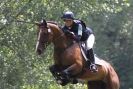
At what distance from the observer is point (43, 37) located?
1030 centimetres

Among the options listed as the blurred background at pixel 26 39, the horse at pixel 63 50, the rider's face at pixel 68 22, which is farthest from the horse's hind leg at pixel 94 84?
the blurred background at pixel 26 39

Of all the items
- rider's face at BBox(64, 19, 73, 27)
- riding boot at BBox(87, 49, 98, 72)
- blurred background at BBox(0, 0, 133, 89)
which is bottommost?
blurred background at BBox(0, 0, 133, 89)

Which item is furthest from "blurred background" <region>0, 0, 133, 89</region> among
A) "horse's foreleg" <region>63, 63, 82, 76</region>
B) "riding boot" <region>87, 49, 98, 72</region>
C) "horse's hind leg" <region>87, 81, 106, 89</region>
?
"horse's foreleg" <region>63, 63, 82, 76</region>

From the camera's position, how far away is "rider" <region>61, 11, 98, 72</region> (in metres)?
10.9

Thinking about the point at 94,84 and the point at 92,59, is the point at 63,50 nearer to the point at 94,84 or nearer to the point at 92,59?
the point at 92,59

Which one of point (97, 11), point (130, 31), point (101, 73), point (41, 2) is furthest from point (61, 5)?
point (130, 31)

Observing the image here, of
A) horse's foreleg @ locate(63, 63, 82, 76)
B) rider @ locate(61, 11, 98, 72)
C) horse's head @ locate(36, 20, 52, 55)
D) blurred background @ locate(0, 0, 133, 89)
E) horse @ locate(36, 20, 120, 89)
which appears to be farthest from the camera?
blurred background @ locate(0, 0, 133, 89)

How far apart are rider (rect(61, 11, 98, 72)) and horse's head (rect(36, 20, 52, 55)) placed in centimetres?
57

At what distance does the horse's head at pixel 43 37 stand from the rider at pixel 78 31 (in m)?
0.57

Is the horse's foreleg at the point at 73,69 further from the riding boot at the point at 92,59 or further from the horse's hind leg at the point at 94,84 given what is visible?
the horse's hind leg at the point at 94,84

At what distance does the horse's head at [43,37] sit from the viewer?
10129 mm

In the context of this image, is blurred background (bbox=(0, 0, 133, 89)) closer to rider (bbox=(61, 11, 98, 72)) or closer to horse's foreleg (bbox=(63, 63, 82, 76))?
rider (bbox=(61, 11, 98, 72))

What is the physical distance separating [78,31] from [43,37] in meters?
0.98

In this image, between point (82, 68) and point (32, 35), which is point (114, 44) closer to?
point (32, 35)
